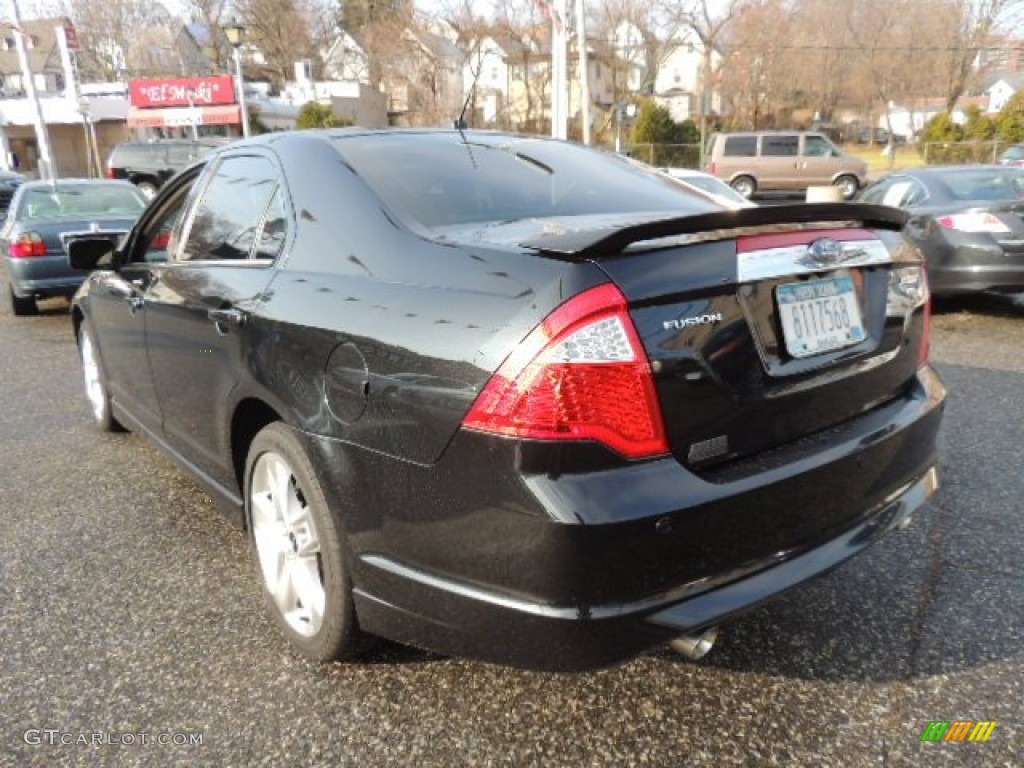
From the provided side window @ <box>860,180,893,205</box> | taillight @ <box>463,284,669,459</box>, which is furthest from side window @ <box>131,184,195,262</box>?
side window @ <box>860,180,893,205</box>

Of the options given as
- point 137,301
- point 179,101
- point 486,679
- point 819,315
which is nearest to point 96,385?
point 137,301

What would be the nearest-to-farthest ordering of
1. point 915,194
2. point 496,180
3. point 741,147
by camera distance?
point 496,180 → point 915,194 → point 741,147

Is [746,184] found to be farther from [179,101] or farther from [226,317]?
[179,101]

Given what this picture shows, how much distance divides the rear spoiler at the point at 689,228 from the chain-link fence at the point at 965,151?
3303 centimetres

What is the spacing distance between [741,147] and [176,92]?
26274 millimetres

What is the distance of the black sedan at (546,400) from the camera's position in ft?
5.51

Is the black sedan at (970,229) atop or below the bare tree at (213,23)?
below

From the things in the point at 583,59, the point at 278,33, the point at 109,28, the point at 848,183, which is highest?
the point at 109,28

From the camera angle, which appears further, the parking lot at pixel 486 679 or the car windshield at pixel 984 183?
the car windshield at pixel 984 183

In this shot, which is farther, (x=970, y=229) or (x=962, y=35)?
(x=962, y=35)

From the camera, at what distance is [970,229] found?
695cm

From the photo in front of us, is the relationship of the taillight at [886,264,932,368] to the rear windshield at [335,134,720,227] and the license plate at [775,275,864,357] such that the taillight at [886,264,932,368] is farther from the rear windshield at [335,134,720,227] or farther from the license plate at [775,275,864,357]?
the rear windshield at [335,134,720,227]

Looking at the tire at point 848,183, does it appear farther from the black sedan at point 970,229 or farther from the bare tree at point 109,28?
the bare tree at point 109,28

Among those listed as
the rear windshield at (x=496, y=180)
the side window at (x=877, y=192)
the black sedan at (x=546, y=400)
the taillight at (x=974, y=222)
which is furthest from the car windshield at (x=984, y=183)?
the black sedan at (x=546, y=400)
